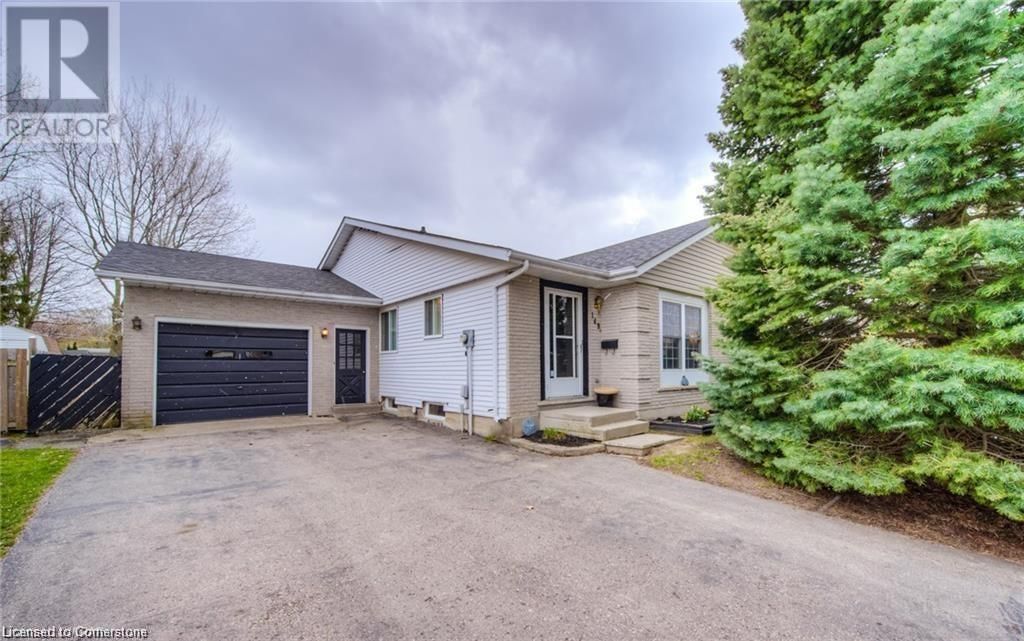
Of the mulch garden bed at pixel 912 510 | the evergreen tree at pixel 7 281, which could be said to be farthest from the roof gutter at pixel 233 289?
the evergreen tree at pixel 7 281

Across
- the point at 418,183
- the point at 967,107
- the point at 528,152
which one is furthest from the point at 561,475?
the point at 418,183

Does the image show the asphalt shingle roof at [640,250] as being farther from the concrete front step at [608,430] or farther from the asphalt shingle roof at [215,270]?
the asphalt shingle roof at [215,270]

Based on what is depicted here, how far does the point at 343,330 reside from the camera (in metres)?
11.2

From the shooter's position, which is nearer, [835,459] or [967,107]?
[967,107]

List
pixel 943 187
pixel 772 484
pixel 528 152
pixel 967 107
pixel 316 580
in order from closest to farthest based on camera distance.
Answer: pixel 316 580, pixel 967 107, pixel 943 187, pixel 772 484, pixel 528 152

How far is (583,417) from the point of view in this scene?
7.23 metres

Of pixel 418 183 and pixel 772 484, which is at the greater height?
pixel 418 183

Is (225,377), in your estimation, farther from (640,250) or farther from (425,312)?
(640,250)

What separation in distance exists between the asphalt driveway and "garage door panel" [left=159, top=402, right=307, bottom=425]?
13.6 ft

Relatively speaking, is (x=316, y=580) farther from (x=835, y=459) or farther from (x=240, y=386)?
(x=240, y=386)

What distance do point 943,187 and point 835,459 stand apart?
2.83 metres

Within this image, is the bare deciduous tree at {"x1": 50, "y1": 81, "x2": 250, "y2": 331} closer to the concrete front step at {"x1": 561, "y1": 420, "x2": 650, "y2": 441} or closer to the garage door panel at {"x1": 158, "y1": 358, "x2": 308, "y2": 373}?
the garage door panel at {"x1": 158, "y1": 358, "x2": 308, "y2": 373}

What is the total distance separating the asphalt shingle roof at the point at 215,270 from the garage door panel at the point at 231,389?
2.35 m

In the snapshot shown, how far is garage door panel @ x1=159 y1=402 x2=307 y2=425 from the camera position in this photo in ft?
28.7
